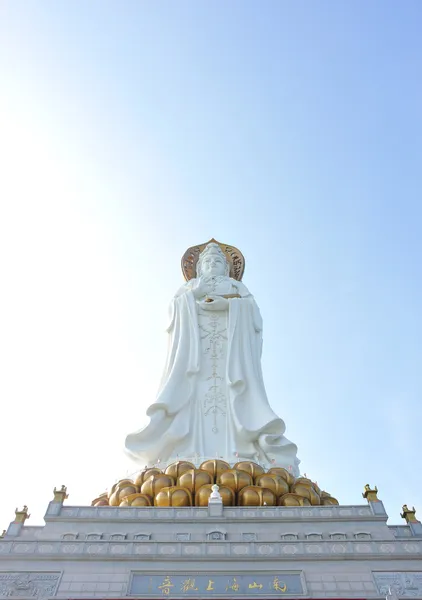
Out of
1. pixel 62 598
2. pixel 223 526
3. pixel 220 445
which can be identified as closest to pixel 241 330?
pixel 220 445

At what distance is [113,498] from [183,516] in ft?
5.65

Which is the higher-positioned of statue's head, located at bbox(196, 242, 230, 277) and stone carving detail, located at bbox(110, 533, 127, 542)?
statue's head, located at bbox(196, 242, 230, 277)

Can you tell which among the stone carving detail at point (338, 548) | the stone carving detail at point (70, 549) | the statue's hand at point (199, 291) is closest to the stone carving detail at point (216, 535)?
the stone carving detail at point (338, 548)

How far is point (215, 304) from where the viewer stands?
508 inches

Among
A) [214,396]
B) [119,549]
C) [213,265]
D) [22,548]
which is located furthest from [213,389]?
[22,548]

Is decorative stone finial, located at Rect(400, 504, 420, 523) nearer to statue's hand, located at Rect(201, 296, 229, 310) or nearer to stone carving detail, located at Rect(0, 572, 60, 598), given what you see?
stone carving detail, located at Rect(0, 572, 60, 598)

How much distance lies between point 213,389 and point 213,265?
12.5 feet

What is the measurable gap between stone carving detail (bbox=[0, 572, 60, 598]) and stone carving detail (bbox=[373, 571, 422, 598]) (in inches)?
130

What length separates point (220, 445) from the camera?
34.0ft

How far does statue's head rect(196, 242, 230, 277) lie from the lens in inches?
556

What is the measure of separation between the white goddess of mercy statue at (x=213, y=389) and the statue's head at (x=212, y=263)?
3 centimetres

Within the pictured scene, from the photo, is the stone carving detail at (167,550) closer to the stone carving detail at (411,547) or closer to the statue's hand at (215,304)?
the stone carving detail at (411,547)

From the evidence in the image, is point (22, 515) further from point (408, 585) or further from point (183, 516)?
point (408, 585)

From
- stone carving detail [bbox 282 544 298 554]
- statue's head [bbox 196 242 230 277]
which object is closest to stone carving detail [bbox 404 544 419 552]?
stone carving detail [bbox 282 544 298 554]
